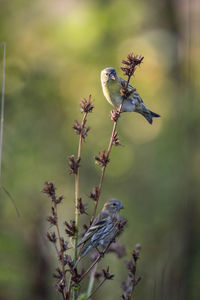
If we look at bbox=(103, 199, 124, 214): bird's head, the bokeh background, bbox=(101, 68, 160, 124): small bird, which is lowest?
bbox=(103, 199, 124, 214): bird's head

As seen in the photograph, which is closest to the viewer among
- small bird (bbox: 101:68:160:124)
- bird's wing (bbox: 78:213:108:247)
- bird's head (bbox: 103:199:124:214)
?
bird's wing (bbox: 78:213:108:247)

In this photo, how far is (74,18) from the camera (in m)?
6.05

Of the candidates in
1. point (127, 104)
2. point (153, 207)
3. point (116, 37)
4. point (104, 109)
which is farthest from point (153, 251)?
point (127, 104)

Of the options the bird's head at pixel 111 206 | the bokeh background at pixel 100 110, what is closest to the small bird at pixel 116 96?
the bird's head at pixel 111 206

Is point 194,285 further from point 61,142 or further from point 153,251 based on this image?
point 61,142

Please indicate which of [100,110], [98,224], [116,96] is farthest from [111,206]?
[100,110]

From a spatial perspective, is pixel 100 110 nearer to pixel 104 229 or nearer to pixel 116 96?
pixel 116 96

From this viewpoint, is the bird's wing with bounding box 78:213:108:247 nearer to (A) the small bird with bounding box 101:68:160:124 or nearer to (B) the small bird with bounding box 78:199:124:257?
(B) the small bird with bounding box 78:199:124:257

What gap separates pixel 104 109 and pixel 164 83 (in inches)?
37.8

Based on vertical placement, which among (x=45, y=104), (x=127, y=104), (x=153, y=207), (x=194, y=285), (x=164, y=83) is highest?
(x=164, y=83)

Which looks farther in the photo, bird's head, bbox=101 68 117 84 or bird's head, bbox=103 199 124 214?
bird's head, bbox=101 68 117 84

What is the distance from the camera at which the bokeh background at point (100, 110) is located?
5.62 meters

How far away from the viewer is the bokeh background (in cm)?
562

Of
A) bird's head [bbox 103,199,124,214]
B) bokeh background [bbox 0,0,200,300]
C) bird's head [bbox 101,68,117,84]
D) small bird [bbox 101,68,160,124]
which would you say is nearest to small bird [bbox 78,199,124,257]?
bird's head [bbox 103,199,124,214]
